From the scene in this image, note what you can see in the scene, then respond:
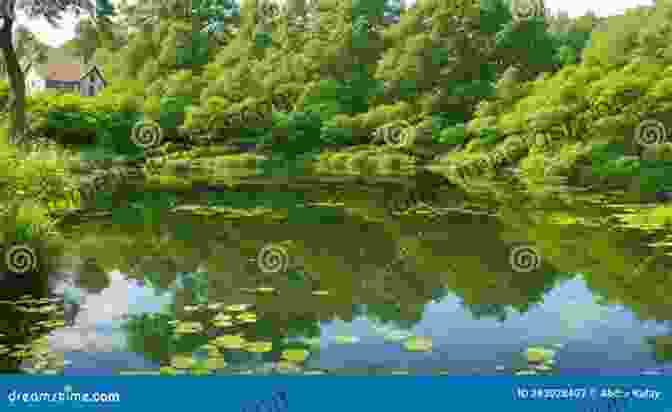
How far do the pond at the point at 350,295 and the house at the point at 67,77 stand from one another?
39982 mm

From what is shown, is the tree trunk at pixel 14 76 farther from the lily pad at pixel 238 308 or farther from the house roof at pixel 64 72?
the house roof at pixel 64 72

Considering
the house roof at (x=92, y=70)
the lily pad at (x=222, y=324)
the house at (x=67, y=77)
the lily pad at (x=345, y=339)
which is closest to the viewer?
the lily pad at (x=345, y=339)

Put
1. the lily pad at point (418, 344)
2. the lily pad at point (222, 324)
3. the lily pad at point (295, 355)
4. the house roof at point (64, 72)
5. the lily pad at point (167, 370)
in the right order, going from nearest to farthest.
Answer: the lily pad at point (167, 370) → the lily pad at point (295, 355) → the lily pad at point (418, 344) → the lily pad at point (222, 324) → the house roof at point (64, 72)

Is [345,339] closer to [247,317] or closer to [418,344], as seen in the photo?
[418,344]

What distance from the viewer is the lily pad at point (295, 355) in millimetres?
5290

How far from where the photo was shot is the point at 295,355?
535 centimetres

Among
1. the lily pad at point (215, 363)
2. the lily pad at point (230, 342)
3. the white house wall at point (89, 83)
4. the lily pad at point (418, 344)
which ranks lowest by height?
the lily pad at point (418, 344)

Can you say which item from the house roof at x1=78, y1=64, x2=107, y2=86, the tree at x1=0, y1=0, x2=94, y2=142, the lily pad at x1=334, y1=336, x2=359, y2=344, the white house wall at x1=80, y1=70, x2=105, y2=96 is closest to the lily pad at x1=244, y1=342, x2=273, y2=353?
the lily pad at x1=334, y1=336, x2=359, y2=344

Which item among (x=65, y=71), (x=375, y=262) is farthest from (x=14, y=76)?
(x=65, y=71)

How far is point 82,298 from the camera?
23.6ft

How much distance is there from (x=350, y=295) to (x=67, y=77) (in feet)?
165

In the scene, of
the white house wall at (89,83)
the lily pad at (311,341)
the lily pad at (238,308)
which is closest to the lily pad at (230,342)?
the lily pad at (311,341)

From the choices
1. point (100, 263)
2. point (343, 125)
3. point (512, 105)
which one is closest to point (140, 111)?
point (343, 125)

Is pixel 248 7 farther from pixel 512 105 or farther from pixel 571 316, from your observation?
pixel 571 316
